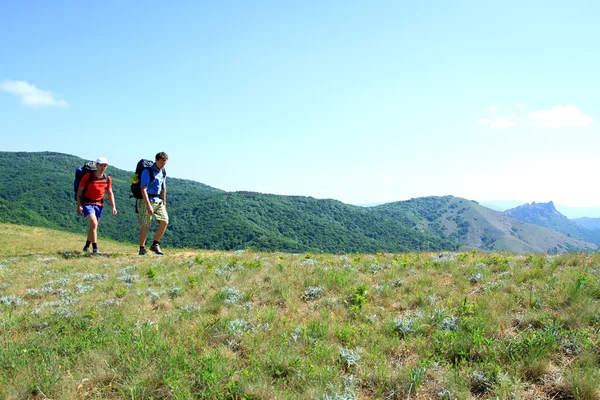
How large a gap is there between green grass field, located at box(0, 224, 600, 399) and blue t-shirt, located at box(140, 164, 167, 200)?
4.06 metres

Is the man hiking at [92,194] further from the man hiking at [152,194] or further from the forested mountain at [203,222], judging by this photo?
the forested mountain at [203,222]

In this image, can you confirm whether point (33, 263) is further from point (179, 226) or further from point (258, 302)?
point (179, 226)

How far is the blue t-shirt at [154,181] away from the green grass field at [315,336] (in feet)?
13.3

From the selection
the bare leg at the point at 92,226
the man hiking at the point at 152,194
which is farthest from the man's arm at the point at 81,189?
the man hiking at the point at 152,194

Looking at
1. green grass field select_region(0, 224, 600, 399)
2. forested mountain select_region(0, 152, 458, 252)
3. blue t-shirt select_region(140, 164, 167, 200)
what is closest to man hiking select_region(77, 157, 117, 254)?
blue t-shirt select_region(140, 164, 167, 200)

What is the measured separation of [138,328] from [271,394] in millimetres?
2546

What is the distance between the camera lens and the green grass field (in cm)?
353

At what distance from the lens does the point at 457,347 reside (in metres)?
4.05

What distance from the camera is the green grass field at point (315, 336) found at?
11.6 feet

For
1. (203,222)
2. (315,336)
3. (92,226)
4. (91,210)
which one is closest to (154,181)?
(91,210)

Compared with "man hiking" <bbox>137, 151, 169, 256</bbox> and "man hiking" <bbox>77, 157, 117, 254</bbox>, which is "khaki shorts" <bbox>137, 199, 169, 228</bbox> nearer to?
"man hiking" <bbox>137, 151, 169, 256</bbox>

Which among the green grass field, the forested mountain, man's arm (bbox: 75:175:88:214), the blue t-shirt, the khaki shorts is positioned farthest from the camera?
the forested mountain

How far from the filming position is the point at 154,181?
1103 cm

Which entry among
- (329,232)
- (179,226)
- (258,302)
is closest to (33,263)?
(258,302)
